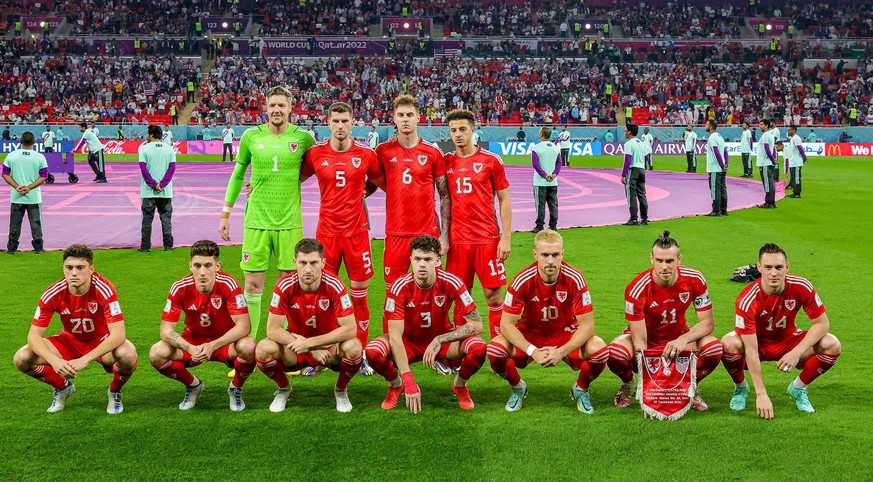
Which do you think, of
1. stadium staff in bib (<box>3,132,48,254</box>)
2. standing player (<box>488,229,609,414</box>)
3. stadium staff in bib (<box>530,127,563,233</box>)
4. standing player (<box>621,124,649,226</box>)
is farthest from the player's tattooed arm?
standing player (<box>621,124,649,226</box>)

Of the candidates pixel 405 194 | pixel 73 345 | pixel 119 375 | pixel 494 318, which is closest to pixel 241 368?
pixel 119 375

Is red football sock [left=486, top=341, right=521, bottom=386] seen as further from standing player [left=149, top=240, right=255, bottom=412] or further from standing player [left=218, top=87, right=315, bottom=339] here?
standing player [left=218, top=87, right=315, bottom=339]

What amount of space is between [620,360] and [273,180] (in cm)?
375

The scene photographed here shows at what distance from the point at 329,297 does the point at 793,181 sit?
21424 mm

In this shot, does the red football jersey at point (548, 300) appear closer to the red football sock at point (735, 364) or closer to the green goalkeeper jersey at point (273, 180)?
the red football sock at point (735, 364)

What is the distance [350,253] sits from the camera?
8.38 m

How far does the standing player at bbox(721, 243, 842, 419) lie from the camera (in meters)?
6.84

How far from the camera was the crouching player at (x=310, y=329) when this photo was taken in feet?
22.6

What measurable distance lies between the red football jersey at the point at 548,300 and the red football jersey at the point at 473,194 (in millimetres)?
1476

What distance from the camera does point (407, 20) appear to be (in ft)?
202

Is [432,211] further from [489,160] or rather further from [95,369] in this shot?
[95,369]

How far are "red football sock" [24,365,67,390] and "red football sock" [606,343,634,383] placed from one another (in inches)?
176

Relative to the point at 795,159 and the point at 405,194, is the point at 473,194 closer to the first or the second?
the point at 405,194

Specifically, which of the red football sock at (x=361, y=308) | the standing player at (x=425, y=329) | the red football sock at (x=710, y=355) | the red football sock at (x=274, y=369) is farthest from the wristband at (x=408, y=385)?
the red football sock at (x=710, y=355)
